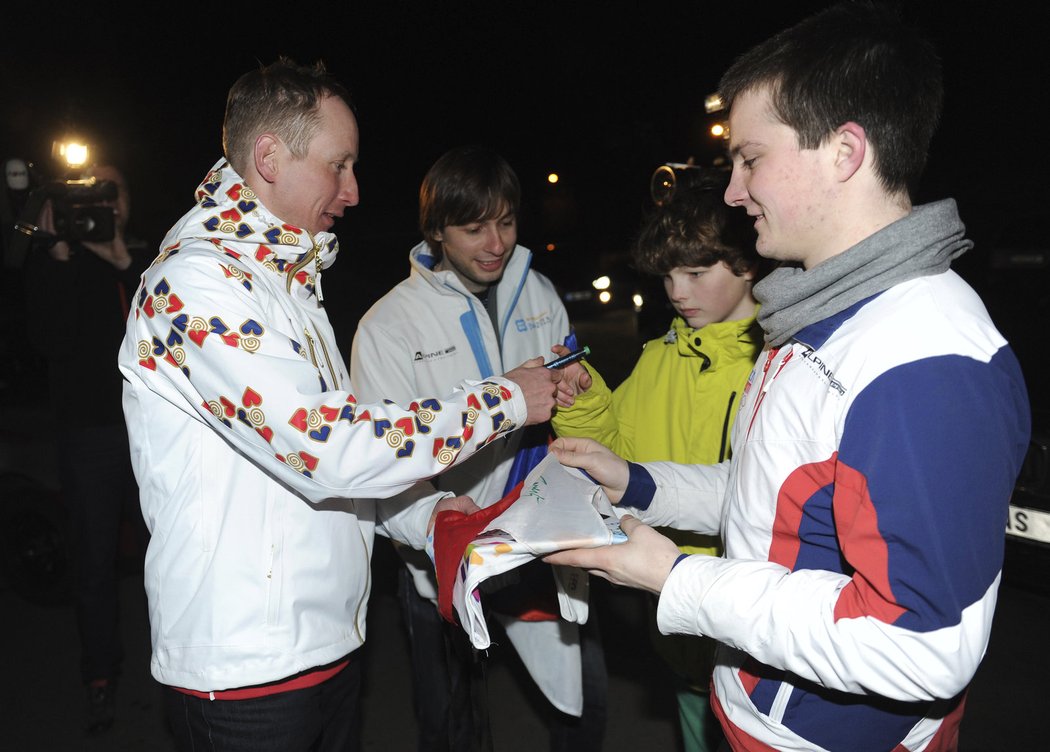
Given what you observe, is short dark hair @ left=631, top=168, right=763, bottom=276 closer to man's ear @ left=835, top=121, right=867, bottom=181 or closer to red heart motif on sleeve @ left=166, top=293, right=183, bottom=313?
man's ear @ left=835, top=121, right=867, bottom=181

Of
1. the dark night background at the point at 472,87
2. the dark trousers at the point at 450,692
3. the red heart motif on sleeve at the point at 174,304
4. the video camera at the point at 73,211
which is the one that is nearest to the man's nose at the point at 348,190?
the red heart motif on sleeve at the point at 174,304

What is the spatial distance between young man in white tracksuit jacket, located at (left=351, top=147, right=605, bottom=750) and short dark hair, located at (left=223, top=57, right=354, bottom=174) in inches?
37.8

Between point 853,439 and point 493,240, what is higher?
point 493,240

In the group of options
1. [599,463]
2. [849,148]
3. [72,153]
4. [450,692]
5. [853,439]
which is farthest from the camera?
[72,153]

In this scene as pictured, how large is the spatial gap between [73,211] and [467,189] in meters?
Result: 2.00

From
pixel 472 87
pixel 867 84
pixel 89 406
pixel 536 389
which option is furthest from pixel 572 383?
pixel 472 87

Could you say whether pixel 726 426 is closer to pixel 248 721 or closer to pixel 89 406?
pixel 248 721

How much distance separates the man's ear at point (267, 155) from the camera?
1919mm

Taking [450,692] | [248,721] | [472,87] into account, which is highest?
[472,87]

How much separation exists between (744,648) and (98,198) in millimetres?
3562

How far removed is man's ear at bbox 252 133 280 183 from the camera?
6.30 ft

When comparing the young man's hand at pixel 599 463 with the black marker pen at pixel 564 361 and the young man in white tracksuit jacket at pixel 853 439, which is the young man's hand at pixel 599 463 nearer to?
the black marker pen at pixel 564 361

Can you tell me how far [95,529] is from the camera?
3.61m

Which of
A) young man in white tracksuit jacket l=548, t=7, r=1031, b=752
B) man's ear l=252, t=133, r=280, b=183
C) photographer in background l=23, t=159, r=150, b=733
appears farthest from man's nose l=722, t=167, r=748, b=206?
photographer in background l=23, t=159, r=150, b=733
